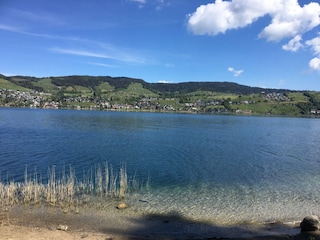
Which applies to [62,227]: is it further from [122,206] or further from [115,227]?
[122,206]

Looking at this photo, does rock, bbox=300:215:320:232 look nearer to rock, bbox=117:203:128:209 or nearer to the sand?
the sand

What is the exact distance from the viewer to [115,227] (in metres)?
20.6

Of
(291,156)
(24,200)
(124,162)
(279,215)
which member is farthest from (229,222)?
(291,156)

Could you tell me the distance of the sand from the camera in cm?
1816

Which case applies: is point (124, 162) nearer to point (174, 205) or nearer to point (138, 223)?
point (174, 205)

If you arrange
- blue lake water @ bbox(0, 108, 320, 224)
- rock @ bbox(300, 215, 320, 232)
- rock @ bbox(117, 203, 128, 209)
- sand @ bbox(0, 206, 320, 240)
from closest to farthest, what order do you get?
1. sand @ bbox(0, 206, 320, 240)
2. rock @ bbox(300, 215, 320, 232)
3. rock @ bbox(117, 203, 128, 209)
4. blue lake water @ bbox(0, 108, 320, 224)

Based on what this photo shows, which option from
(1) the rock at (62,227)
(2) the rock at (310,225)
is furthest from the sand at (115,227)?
(2) the rock at (310,225)

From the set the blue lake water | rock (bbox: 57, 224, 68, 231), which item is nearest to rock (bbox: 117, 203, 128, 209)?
the blue lake water

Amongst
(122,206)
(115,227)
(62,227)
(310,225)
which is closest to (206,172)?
(122,206)

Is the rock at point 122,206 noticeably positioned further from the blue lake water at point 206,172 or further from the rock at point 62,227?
the rock at point 62,227

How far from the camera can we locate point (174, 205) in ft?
86.1

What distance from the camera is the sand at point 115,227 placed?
1816 cm

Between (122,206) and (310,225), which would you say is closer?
(310,225)

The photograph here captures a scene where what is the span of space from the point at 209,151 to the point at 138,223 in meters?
39.9
